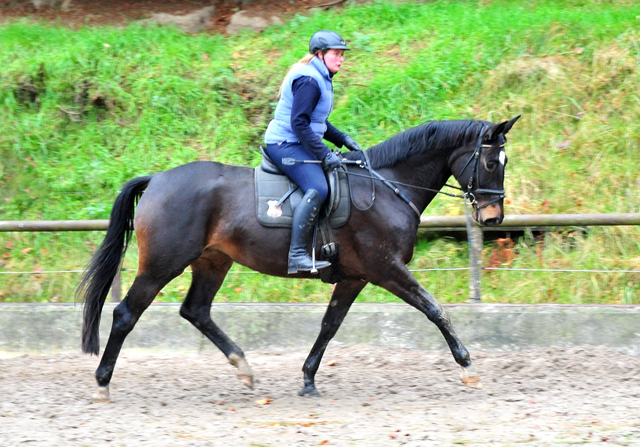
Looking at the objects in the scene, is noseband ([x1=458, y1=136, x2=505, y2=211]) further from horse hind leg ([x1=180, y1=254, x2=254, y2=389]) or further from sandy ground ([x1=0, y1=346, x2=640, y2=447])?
horse hind leg ([x1=180, y1=254, x2=254, y2=389])

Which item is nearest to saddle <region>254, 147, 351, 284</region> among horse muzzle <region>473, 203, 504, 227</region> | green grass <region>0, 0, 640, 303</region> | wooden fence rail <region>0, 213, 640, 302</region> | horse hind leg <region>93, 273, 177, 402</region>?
horse hind leg <region>93, 273, 177, 402</region>

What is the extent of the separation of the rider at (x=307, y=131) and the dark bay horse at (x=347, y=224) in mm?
241

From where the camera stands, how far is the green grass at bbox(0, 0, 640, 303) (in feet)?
26.2

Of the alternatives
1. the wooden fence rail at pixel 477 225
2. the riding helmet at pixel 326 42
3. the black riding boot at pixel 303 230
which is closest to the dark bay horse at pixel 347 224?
the black riding boot at pixel 303 230

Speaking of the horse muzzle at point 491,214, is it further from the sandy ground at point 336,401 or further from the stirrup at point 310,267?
the sandy ground at point 336,401

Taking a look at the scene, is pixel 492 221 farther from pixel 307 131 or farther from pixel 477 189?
pixel 307 131

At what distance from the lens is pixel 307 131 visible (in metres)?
5.38

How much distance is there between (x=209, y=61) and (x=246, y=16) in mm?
1818

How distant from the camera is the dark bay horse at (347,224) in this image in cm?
549

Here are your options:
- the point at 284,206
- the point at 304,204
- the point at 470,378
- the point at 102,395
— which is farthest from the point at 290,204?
the point at 102,395

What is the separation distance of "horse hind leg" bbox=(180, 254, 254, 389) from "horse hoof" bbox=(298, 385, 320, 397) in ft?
2.13

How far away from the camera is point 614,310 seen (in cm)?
671

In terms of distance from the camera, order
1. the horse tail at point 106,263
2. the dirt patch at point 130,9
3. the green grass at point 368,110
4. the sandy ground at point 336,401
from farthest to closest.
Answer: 1. the dirt patch at point 130,9
2. the green grass at point 368,110
3. the horse tail at point 106,263
4. the sandy ground at point 336,401

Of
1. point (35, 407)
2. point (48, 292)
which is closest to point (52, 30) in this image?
point (48, 292)
